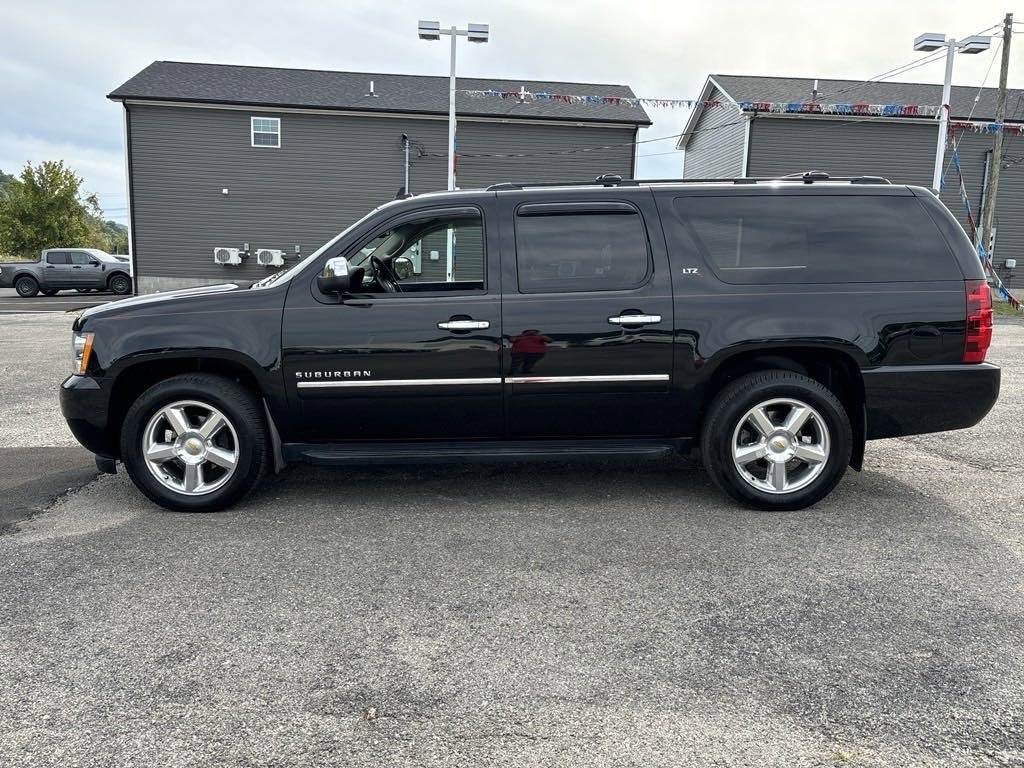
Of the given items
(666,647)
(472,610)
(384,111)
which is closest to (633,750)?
(666,647)

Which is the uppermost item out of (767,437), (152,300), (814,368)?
(152,300)

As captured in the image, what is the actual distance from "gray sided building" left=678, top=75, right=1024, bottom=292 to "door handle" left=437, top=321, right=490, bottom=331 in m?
23.1

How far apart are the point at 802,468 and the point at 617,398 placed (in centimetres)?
120

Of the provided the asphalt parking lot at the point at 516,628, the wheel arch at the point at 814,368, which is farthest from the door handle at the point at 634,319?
the asphalt parking lot at the point at 516,628

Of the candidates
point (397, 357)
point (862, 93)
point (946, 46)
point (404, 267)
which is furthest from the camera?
point (862, 93)

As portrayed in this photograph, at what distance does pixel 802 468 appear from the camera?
4.83 m

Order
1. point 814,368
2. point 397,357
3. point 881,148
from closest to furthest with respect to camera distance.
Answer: point 397,357 < point 814,368 < point 881,148

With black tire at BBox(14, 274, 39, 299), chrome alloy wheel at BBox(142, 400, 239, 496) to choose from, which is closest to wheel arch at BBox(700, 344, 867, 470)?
chrome alloy wheel at BBox(142, 400, 239, 496)

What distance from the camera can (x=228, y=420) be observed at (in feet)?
15.3

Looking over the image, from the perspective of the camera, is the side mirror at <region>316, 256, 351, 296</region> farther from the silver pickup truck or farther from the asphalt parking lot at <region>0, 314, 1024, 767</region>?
the silver pickup truck

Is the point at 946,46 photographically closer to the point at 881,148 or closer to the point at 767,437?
the point at 881,148

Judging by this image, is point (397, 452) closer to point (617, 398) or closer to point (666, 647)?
point (617, 398)

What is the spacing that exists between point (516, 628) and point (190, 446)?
2.49 metres

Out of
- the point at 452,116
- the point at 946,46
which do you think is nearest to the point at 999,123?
the point at 946,46
